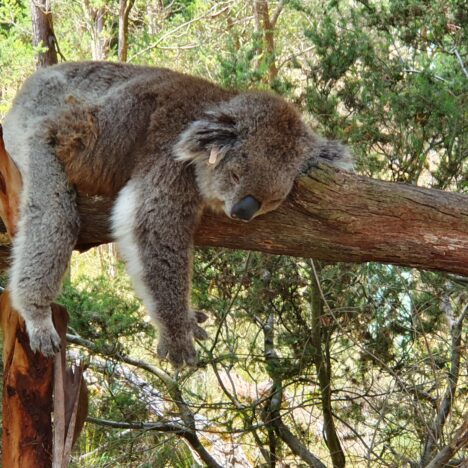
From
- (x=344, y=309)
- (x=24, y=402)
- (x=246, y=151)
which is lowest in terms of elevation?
(x=24, y=402)

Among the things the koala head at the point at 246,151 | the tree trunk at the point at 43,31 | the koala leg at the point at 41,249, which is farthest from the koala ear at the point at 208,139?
the tree trunk at the point at 43,31

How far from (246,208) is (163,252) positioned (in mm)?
411

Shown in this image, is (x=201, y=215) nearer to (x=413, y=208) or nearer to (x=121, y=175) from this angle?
(x=121, y=175)

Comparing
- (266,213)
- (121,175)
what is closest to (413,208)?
(266,213)

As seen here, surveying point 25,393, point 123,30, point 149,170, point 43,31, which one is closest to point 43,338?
point 25,393

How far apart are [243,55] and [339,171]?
6.87ft

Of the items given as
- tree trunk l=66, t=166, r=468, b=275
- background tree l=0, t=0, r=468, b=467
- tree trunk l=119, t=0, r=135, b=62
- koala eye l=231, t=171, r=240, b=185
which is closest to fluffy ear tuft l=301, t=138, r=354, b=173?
tree trunk l=66, t=166, r=468, b=275

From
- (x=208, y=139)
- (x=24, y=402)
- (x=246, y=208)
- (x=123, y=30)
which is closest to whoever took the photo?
(x=246, y=208)

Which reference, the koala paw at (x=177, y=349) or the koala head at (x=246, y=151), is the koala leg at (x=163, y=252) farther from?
the koala head at (x=246, y=151)

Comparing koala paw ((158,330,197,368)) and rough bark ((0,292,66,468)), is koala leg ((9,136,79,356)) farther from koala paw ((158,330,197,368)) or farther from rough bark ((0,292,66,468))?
koala paw ((158,330,197,368))

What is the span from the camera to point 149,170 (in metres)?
3.04

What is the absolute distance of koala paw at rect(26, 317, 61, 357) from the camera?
2.93 m

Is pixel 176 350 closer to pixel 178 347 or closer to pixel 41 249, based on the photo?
pixel 178 347

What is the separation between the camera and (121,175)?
3.22 meters
